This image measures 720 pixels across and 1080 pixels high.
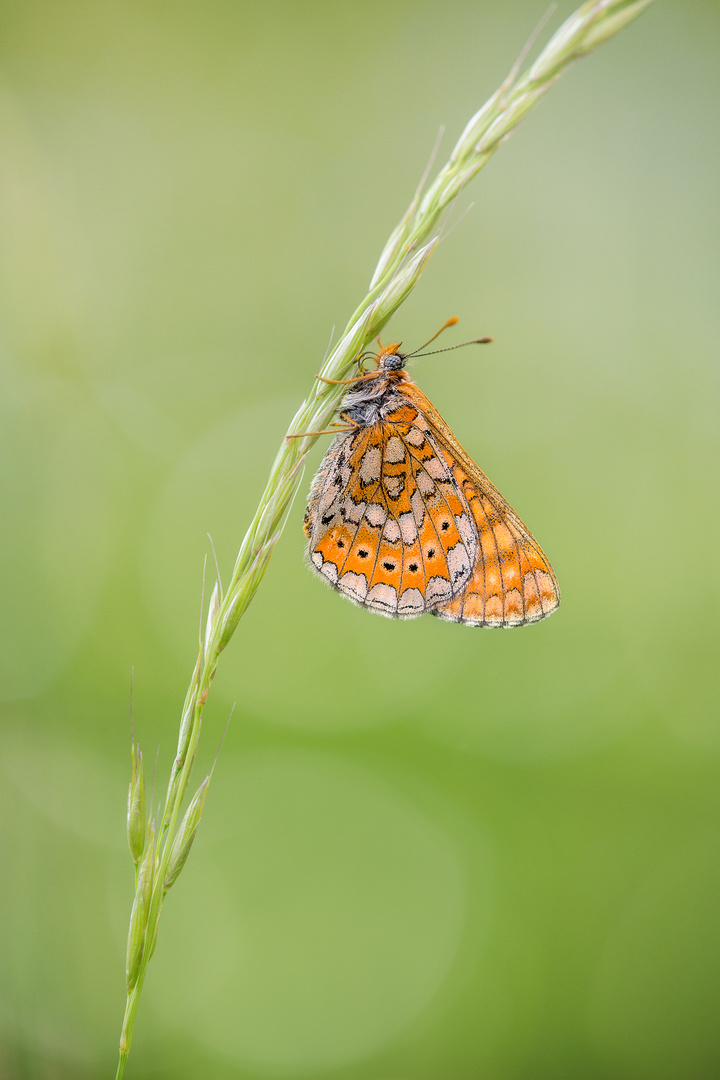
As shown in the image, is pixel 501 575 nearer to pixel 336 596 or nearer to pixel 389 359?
pixel 389 359

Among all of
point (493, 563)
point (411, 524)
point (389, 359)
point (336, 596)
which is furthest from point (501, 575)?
point (336, 596)

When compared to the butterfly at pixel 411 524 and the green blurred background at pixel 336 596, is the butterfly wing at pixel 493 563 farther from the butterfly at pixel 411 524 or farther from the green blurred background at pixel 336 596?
the green blurred background at pixel 336 596

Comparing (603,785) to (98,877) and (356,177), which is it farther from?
(356,177)

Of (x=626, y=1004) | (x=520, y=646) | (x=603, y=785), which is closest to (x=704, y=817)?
(x=603, y=785)

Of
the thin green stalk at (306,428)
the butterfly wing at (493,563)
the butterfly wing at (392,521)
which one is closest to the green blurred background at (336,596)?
the butterfly wing at (392,521)

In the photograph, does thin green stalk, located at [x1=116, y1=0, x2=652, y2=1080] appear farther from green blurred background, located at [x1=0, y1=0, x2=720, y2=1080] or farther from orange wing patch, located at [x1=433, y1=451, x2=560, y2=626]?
green blurred background, located at [x1=0, y1=0, x2=720, y2=1080]

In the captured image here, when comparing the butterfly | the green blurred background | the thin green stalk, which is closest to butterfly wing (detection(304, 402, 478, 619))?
the butterfly

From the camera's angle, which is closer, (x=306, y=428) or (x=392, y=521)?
(x=306, y=428)
